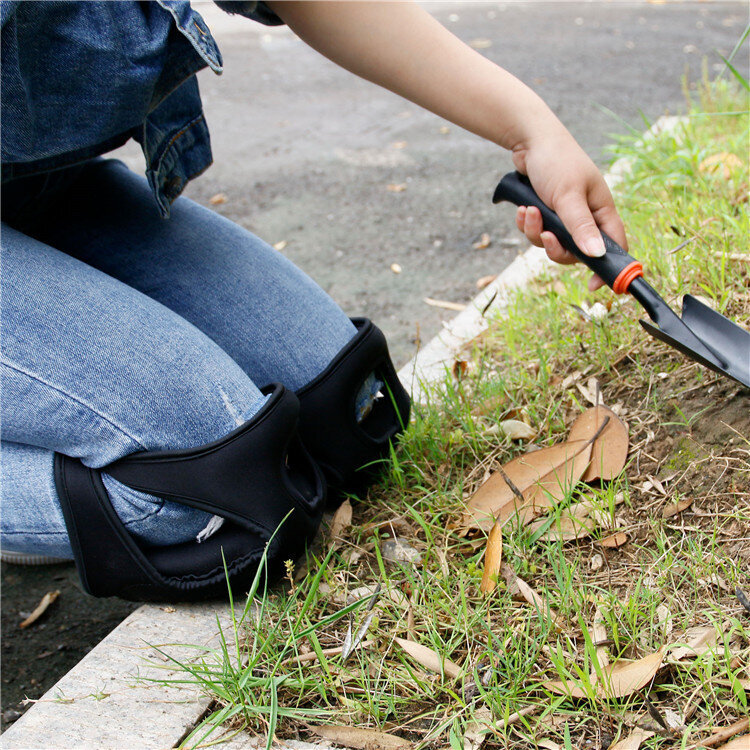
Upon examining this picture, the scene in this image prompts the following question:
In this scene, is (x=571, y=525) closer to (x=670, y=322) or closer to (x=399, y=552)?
(x=399, y=552)

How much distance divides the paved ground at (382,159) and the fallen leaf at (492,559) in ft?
2.66

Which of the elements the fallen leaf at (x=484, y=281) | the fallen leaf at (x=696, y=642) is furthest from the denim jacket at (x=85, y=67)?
the fallen leaf at (x=484, y=281)

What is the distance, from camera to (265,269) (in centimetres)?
170

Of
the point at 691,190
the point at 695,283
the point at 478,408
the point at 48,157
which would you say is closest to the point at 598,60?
the point at 691,190

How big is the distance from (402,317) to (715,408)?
4.09 ft

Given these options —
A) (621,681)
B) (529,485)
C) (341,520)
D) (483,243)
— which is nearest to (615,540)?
(529,485)

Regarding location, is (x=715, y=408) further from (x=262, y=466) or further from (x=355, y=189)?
(x=355, y=189)

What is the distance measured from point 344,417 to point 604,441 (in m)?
0.51

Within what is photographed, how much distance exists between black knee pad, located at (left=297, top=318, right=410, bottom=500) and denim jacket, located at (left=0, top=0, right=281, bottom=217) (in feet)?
1.94

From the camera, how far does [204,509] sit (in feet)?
4.25

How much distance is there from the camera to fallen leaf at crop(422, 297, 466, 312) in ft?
8.33

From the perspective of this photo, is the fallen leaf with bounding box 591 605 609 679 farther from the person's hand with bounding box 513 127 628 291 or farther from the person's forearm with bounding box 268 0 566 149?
the person's forearm with bounding box 268 0 566 149

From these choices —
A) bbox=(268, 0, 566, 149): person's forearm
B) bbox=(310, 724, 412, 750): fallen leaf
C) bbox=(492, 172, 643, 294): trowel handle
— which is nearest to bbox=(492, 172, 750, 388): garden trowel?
bbox=(492, 172, 643, 294): trowel handle

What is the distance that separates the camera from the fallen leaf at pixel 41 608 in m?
1.62
